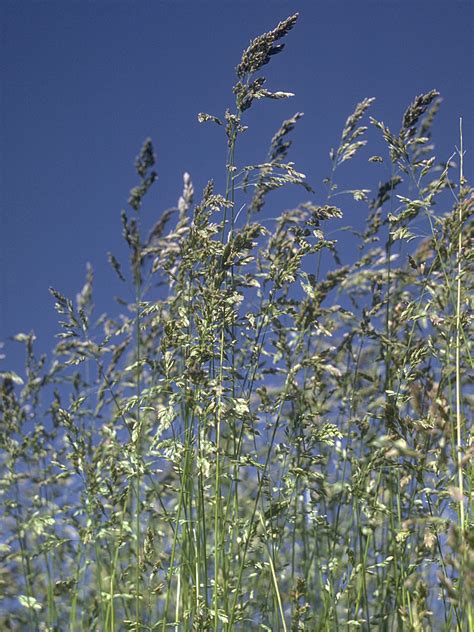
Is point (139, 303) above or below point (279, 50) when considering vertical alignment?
below

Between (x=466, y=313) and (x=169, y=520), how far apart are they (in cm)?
119

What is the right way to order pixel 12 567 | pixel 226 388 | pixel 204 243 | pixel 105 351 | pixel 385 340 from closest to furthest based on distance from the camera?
pixel 226 388
pixel 204 243
pixel 385 340
pixel 105 351
pixel 12 567

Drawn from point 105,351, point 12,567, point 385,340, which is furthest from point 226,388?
point 12,567

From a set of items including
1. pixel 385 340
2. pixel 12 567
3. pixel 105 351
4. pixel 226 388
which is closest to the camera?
pixel 226 388

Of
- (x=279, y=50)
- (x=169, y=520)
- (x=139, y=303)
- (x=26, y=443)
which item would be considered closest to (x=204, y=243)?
(x=139, y=303)

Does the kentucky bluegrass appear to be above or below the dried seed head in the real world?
below

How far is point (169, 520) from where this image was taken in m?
2.44

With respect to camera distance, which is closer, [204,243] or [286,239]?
[204,243]

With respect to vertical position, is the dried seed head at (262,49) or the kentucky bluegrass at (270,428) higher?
the dried seed head at (262,49)

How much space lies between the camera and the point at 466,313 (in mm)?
2537

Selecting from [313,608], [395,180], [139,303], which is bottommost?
[313,608]

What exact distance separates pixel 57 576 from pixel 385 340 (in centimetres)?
207

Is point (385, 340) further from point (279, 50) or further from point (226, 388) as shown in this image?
point (279, 50)

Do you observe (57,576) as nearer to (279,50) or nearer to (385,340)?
(385,340)
